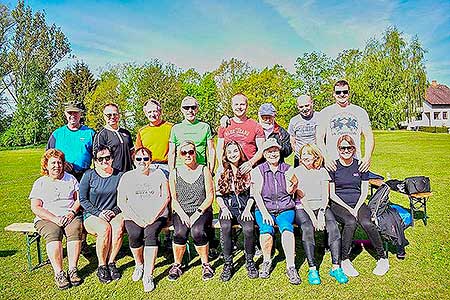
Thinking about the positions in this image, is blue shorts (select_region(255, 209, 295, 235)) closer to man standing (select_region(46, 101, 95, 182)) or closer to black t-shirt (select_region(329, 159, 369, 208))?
black t-shirt (select_region(329, 159, 369, 208))

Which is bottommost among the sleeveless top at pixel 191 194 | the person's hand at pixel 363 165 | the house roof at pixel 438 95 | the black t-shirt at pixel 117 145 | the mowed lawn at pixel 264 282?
the mowed lawn at pixel 264 282

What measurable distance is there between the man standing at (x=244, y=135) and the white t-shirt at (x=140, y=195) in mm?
872

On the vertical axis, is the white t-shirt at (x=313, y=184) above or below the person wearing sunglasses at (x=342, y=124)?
below

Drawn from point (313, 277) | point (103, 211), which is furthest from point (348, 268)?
point (103, 211)

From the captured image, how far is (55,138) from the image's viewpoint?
5.25m

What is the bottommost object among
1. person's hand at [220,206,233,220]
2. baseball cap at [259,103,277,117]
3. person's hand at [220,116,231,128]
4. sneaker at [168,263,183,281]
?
sneaker at [168,263,183,281]

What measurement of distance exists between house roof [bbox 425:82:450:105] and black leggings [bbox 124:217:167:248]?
59634 millimetres

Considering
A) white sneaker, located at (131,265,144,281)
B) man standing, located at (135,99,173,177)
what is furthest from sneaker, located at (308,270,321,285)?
man standing, located at (135,99,173,177)

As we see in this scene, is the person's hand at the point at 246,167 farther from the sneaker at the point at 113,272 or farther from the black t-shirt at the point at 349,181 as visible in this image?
the sneaker at the point at 113,272

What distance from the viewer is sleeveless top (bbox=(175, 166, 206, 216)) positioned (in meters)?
4.89

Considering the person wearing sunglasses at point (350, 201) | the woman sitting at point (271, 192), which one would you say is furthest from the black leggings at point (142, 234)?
the person wearing sunglasses at point (350, 201)

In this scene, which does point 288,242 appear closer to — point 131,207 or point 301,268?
point 301,268

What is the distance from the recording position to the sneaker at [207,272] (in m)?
4.68

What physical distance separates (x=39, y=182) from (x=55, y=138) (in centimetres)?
69
